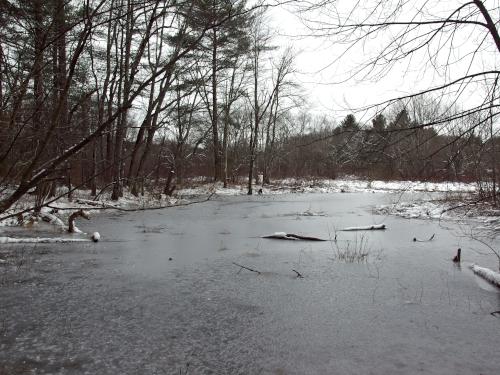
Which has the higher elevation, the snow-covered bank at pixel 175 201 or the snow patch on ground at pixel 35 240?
the snow-covered bank at pixel 175 201

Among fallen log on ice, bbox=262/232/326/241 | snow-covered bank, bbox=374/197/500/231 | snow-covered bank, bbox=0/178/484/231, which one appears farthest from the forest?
snow-covered bank, bbox=374/197/500/231

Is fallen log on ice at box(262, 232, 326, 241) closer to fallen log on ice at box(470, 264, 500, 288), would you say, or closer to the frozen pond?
→ the frozen pond

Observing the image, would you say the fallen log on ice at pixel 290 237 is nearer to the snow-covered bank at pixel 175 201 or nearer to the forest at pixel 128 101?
the snow-covered bank at pixel 175 201

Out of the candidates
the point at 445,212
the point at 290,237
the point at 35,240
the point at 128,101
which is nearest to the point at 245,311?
the point at 128,101

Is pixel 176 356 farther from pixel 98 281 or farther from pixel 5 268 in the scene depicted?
pixel 5 268

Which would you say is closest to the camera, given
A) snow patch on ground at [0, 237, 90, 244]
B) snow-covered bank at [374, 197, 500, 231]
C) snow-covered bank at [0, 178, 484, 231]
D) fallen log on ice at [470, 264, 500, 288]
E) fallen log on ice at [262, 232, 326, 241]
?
snow-covered bank at [0, 178, 484, 231]

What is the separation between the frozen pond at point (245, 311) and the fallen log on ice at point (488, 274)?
13 cm

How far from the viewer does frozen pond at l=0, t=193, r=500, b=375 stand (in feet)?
10.7

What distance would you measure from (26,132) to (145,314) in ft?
8.99

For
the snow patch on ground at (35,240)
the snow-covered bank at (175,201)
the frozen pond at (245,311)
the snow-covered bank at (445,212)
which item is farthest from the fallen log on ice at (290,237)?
the snow patch on ground at (35,240)

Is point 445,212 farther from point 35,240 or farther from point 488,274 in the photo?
point 35,240

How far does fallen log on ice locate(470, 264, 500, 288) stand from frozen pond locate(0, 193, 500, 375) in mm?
131

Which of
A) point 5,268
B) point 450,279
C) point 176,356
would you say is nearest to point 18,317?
point 176,356

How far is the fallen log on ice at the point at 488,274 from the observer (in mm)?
5341
